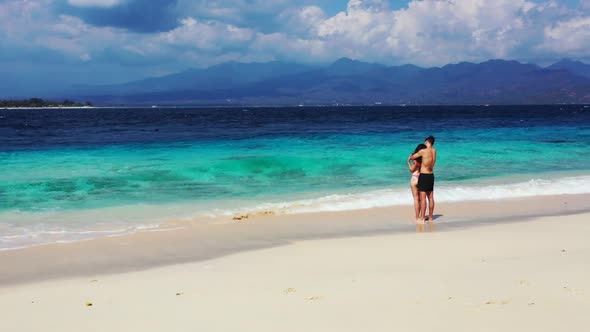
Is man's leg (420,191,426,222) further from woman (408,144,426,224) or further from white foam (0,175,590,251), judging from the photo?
white foam (0,175,590,251)

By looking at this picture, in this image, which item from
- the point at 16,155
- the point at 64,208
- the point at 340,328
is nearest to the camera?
the point at 340,328

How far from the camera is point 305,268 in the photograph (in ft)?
25.7

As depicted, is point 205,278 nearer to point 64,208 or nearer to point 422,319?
point 422,319

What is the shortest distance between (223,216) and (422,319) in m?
7.81

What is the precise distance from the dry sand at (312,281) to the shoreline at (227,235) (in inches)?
1.6

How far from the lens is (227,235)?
1056 cm

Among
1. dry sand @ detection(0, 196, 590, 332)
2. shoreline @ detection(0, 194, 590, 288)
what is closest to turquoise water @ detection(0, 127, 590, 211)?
shoreline @ detection(0, 194, 590, 288)

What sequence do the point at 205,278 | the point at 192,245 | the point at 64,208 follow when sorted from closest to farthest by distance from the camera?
the point at 205,278, the point at 192,245, the point at 64,208

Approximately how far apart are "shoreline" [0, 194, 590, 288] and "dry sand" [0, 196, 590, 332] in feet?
0.13

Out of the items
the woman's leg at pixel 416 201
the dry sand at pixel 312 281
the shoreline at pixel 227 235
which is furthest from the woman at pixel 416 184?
the dry sand at pixel 312 281

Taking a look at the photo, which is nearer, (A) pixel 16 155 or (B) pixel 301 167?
(B) pixel 301 167

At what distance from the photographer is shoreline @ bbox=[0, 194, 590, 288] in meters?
8.45

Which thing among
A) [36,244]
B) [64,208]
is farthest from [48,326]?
[64,208]

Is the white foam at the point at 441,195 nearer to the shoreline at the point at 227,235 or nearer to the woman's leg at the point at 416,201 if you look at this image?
the shoreline at the point at 227,235
